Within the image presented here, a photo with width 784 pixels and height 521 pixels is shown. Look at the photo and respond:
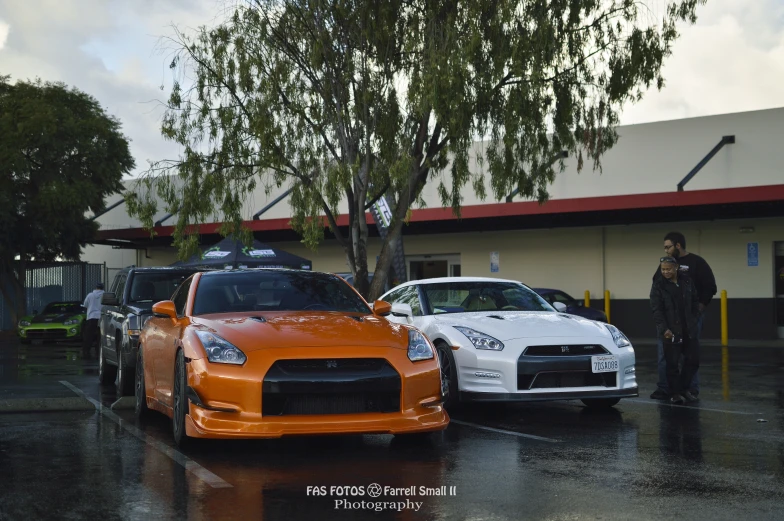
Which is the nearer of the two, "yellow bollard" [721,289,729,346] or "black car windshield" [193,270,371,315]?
"black car windshield" [193,270,371,315]

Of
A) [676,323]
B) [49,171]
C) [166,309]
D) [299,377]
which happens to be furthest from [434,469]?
[49,171]

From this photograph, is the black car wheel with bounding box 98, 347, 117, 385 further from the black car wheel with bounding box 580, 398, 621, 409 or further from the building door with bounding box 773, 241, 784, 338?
the building door with bounding box 773, 241, 784, 338

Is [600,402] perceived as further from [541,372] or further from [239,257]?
[239,257]

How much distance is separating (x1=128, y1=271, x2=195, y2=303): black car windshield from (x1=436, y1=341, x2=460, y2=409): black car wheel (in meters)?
5.03

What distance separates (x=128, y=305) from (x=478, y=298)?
16.1 feet

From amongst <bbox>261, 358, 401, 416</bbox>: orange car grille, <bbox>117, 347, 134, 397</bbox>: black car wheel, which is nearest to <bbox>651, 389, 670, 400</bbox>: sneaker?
<bbox>261, 358, 401, 416</bbox>: orange car grille

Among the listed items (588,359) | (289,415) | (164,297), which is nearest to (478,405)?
(588,359)

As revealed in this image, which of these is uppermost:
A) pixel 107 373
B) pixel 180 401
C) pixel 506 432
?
pixel 180 401

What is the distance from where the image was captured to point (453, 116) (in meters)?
15.1

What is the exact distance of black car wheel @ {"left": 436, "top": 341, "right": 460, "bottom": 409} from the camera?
1037 cm

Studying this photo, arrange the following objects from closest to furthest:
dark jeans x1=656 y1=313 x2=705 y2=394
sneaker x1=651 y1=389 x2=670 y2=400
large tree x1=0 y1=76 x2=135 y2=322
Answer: dark jeans x1=656 y1=313 x2=705 y2=394, sneaker x1=651 y1=389 x2=670 y2=400, large tree x1=0 y1=76 x2=135 y2=322

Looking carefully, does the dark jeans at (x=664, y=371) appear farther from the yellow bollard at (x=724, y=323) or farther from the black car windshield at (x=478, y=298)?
the yellow bollard at (x=724, y=323)

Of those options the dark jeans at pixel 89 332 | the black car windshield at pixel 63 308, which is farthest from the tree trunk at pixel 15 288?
the dark jeans at pixel 89 332

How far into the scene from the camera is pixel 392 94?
16.7m
